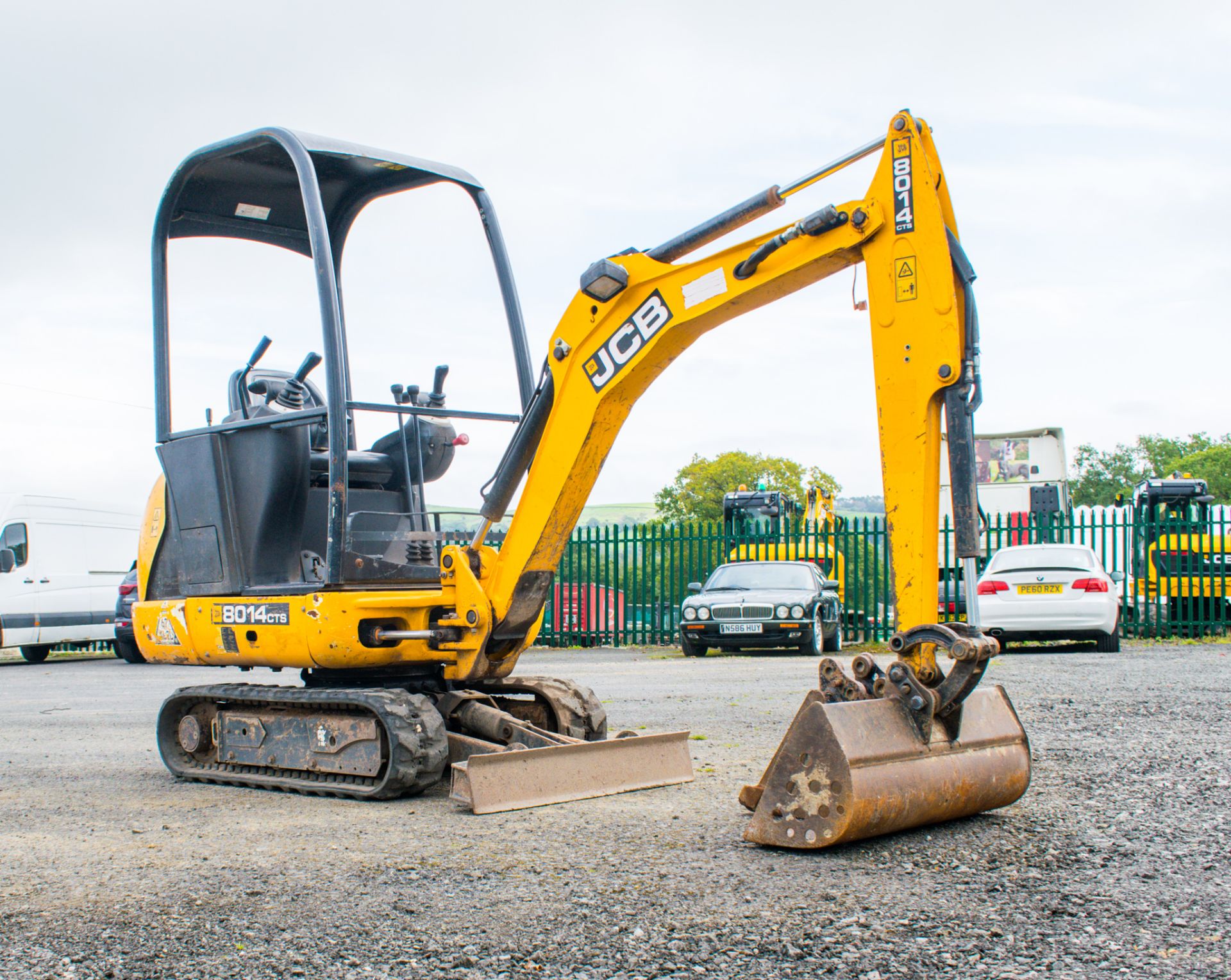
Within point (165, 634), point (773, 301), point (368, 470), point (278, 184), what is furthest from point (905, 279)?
point (165, 634)

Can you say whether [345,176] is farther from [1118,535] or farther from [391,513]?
[1118,535]

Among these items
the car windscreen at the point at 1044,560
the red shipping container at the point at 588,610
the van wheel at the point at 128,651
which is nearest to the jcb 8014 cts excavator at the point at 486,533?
the car windscreen at the point at 1044,560

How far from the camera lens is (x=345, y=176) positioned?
7.05 m

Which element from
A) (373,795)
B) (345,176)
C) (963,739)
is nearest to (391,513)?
(373,795)

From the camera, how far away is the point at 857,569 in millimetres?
18562

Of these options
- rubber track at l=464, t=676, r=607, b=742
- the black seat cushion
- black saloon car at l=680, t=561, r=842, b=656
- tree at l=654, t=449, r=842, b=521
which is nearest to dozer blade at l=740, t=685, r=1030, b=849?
rubber track at l=464, t=676, r=607, b=742

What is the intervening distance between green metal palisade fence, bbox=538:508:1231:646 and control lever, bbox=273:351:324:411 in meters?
11.7

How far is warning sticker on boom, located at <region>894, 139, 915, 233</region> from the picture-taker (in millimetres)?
4816

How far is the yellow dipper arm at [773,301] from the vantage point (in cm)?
470

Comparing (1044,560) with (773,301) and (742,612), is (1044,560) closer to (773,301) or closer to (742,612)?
(742,612)

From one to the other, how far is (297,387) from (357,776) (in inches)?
90.1

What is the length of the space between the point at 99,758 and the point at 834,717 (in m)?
5.32

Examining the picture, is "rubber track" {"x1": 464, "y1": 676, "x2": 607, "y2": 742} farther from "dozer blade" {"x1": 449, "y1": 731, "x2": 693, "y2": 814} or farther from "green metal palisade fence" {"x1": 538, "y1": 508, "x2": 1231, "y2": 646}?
"green metal palisade fence" {"x1": 538, "y1": 508, "x2": 1231, "y2": 646}

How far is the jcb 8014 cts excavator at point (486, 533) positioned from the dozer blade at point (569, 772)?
0.01 meters
